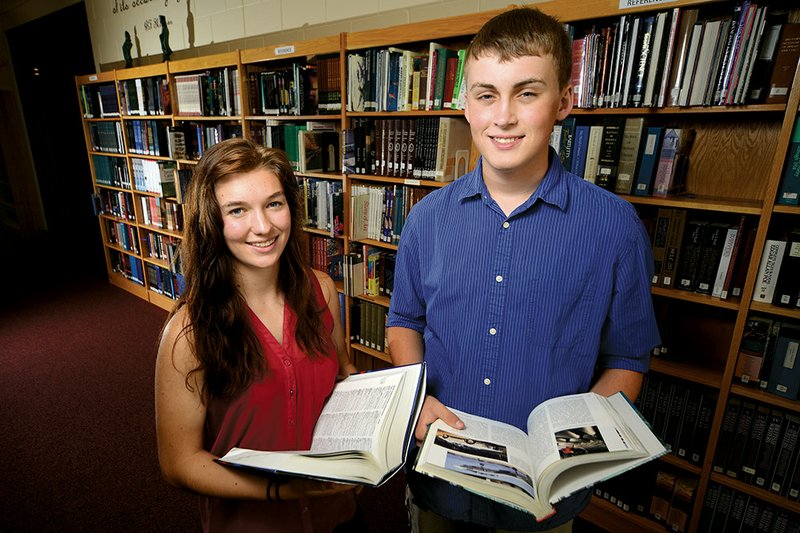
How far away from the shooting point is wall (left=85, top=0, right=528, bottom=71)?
2529 mm

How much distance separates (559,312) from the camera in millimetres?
1044

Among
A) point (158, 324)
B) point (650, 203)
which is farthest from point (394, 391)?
point (158, 324)

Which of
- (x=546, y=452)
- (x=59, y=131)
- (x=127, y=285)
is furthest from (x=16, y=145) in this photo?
(x=546, y=452)

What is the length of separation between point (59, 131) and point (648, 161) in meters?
7.83

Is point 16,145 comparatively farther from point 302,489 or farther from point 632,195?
point 632,195

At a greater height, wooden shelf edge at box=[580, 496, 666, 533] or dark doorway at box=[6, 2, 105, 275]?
dark doorway at box=[6, 2, 105, 275]

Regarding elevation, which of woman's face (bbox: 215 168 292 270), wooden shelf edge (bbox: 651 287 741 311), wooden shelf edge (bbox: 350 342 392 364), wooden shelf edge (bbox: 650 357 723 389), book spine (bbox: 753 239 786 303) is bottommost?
wooden shelf edge (bbox: 350 342 392 364)

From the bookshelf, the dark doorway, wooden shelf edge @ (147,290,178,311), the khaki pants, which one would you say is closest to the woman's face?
the khaki pants

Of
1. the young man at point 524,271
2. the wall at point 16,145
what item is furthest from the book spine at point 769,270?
the wall at point 16,145

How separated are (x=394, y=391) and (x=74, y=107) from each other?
7.51 meters

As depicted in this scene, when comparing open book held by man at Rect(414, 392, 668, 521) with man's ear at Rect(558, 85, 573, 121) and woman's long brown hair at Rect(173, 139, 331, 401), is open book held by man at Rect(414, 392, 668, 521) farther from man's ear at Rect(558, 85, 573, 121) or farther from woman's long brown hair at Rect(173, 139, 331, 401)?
man's ear at Rect(558, 85, 573, 121)

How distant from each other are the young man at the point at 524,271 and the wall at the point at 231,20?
60.0 inches

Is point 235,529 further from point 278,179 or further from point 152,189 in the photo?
point 152,189

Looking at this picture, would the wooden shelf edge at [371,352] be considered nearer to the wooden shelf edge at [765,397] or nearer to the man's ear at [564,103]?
the wooden shelf edge at [765,397]
